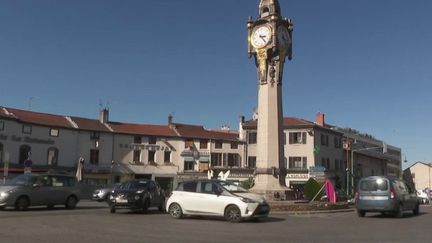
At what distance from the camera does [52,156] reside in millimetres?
57344

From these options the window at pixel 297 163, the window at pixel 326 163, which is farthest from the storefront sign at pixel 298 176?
the window at pixel 326 163

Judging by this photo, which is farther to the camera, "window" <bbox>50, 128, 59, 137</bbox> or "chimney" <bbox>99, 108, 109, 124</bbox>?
"chimney" <bbox>99, 108, 109, 124</bbox>

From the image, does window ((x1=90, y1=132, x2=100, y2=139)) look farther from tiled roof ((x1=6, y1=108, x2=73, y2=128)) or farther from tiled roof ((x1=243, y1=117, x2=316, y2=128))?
tiled roof ((x1=243, y1=117, x2=316, y2=128))

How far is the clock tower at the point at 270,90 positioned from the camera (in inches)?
1108

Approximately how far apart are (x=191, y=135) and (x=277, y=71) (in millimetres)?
40513

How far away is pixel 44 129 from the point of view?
57188 mm

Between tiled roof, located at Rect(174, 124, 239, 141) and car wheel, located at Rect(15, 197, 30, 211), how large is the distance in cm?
4579

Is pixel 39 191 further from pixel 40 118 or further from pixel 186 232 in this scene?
pixel 40 118

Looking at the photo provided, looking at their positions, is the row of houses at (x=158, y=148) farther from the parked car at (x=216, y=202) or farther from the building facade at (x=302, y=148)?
the parked car at (x=216, y=202)

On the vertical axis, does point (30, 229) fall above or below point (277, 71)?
below

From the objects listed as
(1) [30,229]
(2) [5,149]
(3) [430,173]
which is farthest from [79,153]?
(3) [430,173]

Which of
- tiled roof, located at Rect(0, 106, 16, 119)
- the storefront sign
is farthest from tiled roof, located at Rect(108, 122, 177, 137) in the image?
the storefront sign

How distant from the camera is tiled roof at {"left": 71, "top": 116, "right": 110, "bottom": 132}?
61675mm

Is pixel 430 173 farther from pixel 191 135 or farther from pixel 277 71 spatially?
pixel 277 71
